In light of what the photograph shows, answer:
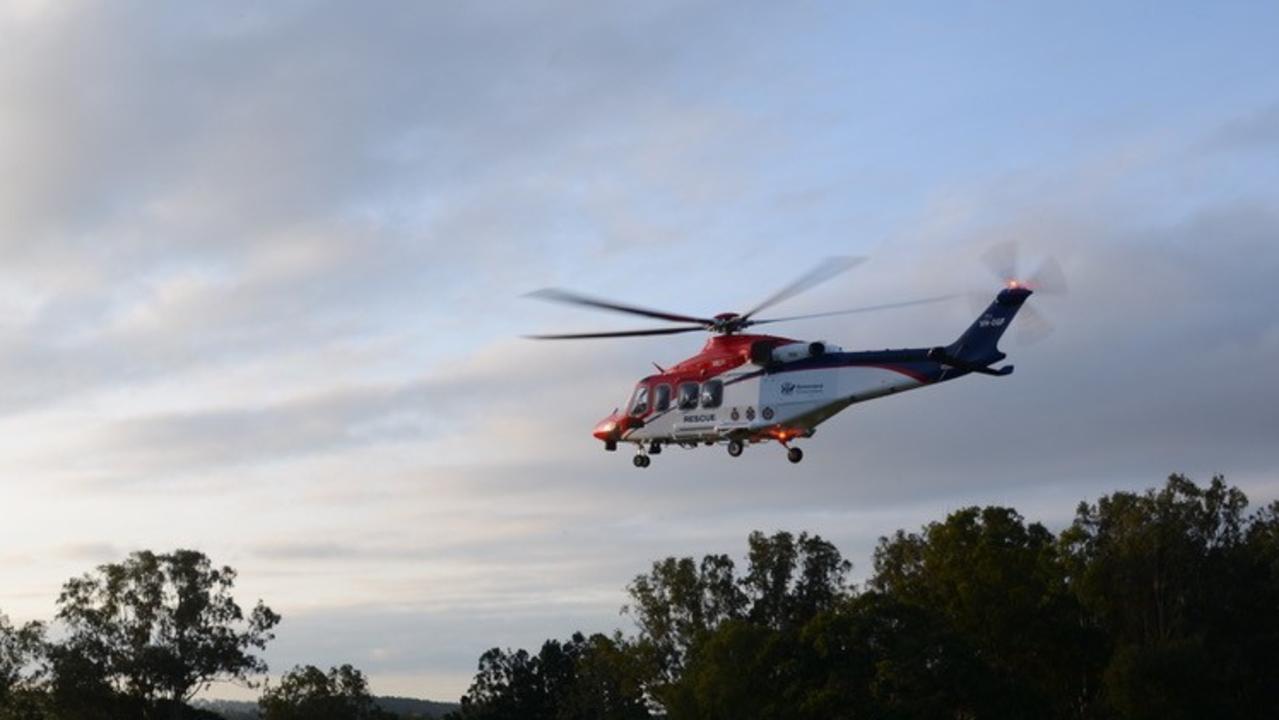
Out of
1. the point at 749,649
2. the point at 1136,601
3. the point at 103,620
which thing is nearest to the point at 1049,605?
the point at 1136,601

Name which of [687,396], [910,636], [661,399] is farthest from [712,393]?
[910,636]

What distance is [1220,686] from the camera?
10100 cm

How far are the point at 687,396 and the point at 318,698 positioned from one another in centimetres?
6956

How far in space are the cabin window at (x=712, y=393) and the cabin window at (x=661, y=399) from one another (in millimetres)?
1779

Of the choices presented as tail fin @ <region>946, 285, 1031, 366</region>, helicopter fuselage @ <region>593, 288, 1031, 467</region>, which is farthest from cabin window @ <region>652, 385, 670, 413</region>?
tail fin @ <region>946, 285, 1031, 366</region>

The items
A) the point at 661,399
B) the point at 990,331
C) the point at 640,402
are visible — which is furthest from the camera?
the point at 640,402

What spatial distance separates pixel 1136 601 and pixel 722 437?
5625 centimetres

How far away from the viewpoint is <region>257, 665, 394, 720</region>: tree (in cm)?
11838

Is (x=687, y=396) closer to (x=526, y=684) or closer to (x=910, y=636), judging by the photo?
(x=910, y=636)

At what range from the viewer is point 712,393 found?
5753cm

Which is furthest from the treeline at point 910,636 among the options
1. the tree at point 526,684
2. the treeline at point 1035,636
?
the tree at point 526,684

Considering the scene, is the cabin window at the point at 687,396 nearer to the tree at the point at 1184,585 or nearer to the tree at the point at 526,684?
the tree at the point at 1184,585

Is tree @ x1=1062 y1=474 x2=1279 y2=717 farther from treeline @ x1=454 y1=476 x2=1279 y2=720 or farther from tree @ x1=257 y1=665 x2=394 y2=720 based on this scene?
tree @ x1=257 y1=665 x2=394 y2=720

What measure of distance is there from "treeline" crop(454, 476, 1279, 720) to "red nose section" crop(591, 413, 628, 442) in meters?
38.8
